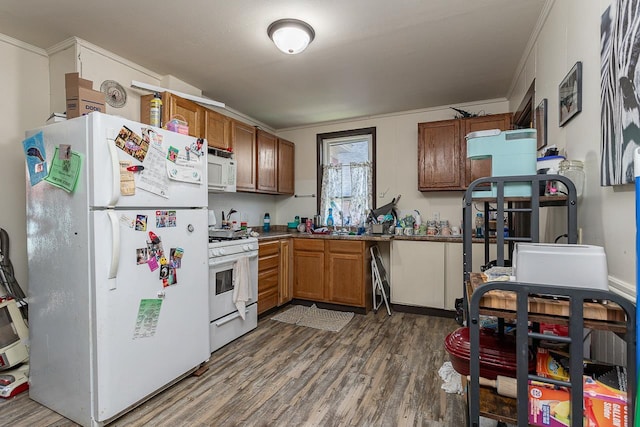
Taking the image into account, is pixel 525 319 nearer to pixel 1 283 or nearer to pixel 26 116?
pixel 1 283

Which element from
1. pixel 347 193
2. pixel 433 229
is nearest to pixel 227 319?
pixel 347 193

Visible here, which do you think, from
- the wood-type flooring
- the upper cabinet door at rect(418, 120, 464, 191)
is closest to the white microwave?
the wood-type flooring

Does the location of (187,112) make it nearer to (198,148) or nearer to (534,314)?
(198,148)

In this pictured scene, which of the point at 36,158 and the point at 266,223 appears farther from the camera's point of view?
the point at 266,223

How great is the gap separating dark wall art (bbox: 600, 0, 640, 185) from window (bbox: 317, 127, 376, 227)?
2.94 metres

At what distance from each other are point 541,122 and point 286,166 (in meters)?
3.06

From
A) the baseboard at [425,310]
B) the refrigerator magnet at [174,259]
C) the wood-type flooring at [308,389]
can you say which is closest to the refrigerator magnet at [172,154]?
the refrigerator magnet at [174,259]

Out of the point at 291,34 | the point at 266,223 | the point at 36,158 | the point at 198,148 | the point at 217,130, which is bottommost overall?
the point at 266,223

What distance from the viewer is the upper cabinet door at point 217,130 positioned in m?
3.02

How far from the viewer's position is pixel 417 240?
3.38m

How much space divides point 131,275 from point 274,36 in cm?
180

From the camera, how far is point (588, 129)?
1.38 meters

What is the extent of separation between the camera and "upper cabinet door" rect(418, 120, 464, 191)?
341 cm

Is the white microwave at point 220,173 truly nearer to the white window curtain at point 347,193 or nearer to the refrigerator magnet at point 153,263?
the refrigerator magnet at point 153,263
